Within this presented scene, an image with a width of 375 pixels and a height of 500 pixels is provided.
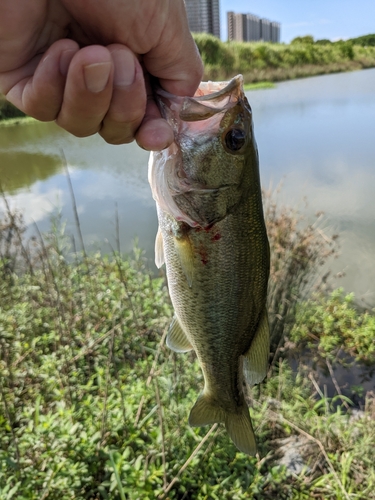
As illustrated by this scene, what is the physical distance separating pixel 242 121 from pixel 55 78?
0.60 meters

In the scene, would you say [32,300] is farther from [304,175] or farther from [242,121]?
[304,175]

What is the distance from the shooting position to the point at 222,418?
1.63 m

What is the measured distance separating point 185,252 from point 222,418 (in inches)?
30.5

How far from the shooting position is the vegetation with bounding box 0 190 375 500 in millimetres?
2043

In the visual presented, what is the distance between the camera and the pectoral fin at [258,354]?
152 centimetres

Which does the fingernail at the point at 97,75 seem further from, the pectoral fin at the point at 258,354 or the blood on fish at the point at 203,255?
the pectoral fin at the point at 258,354

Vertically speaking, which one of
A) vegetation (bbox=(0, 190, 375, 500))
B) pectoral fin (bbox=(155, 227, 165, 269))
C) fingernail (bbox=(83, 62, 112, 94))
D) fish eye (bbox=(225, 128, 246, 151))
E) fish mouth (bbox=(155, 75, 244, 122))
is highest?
fingernail (bbox=(83, 62, 112, 94))

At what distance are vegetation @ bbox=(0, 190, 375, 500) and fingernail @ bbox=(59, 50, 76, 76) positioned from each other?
4.91 feet

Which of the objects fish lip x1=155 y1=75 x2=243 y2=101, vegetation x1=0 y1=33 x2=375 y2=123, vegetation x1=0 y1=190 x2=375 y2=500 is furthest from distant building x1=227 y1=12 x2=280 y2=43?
fish lip x1=155 y1=75 x2=243 y2=101

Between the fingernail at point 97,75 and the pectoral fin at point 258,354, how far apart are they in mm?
1015

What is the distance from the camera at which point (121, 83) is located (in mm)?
1046

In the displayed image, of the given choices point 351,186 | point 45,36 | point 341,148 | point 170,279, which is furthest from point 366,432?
point 341,148

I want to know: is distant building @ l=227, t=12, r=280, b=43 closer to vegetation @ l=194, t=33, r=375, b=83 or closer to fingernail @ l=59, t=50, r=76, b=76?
vegetation @ l=194, t=33, r=375, b=83

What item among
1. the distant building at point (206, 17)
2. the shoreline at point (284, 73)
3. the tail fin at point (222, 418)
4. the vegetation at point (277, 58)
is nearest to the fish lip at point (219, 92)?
the tail fin at point (222, 418)
